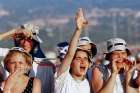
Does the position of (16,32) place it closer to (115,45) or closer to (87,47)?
(87,47)

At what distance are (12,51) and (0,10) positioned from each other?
40.4 metres

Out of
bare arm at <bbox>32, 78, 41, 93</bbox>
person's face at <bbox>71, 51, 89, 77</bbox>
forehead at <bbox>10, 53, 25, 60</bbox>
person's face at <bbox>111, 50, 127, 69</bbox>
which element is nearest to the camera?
bare arm at <bbox>32, 78, 41, 93</bbox>

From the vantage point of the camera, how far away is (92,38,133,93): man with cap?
571 centimetres

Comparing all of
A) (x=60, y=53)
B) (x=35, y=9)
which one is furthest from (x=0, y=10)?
(x=60, y=53)

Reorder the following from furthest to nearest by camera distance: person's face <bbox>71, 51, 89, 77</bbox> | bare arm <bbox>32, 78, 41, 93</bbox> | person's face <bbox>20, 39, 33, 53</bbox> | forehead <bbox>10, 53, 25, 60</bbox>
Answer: person's face <bbox>20, 39, 33, 53</bbox>
person's face <bbox>71, 51, 89, 77</bbox>
forehead <bbox>10, 53, 25, 60</bbox>
bare arm <bbox>32, 78, 41, 93</bbox>

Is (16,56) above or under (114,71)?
above

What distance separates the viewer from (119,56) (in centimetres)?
600

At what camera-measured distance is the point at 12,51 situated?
555 cm

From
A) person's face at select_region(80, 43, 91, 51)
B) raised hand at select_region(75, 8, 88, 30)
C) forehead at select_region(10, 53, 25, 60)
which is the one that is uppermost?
raised hand at select_region(75, 8, 88, 30)

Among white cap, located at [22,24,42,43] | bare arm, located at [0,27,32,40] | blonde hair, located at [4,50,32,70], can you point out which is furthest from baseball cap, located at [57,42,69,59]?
blonde hair, located at [4,50,32,70]

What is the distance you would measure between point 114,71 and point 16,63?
3.29 ft

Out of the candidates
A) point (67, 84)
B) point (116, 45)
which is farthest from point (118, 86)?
point (67, 84)

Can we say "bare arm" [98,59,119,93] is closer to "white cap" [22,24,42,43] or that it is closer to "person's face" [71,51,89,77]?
"person's face" [71,51,89,77]

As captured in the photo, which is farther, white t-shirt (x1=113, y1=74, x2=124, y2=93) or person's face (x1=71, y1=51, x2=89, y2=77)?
white t-shirt (x1=113, y1=74, x2=124, y2=93)
